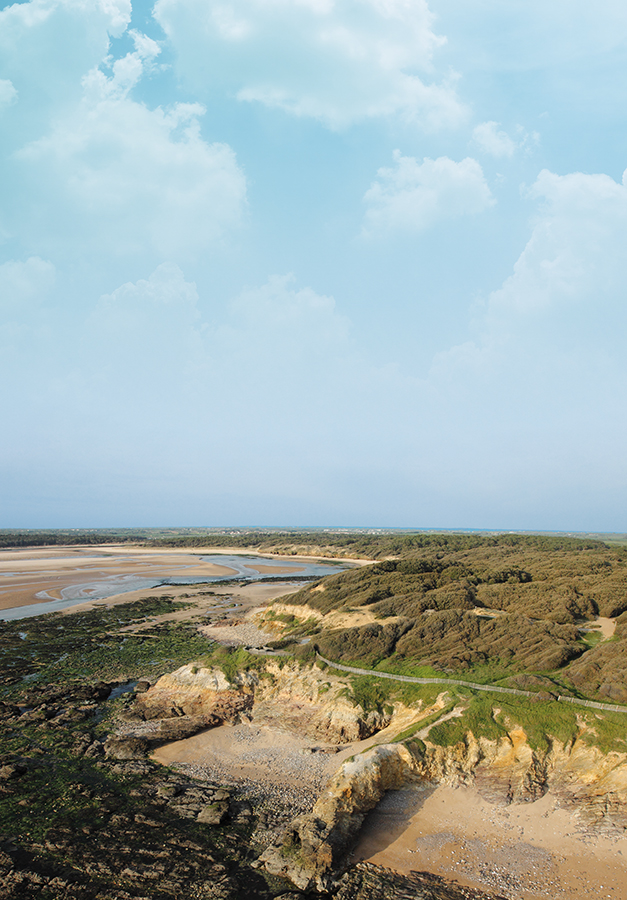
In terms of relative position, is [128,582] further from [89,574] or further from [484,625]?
[484,625]

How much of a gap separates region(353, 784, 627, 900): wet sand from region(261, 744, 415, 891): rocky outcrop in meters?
0.43

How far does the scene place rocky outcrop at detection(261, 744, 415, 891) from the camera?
11602 millimetres

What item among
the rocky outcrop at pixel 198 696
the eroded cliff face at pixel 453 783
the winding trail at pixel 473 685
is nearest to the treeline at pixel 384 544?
the winding trail at pixel 473 685

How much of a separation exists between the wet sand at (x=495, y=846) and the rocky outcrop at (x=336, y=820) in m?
0.43

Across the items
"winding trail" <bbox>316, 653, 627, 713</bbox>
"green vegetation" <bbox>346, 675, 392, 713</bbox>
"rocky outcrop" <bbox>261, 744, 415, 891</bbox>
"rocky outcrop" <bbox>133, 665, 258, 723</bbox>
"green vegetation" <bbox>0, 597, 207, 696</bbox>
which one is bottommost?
"green vegetation" <bbox>0, 597, 207, 696</bbox>

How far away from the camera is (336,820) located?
12922mm

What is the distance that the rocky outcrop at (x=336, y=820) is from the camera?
38.1 ft

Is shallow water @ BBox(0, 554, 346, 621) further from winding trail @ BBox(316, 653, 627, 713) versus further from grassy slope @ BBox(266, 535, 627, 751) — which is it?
winding trail @ BBox(316, 653, 627, 713)

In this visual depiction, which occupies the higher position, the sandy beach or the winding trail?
the winding trail

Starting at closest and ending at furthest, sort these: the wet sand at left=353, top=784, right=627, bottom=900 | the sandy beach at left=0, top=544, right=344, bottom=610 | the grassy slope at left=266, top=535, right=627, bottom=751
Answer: the wet sand at left=353, top=784, right=627, bottom=900 → the grassy slope at left=266, top=535, right=627, bottom=751 → the sandy beach at left=0, top=544, right=344, bottom=610

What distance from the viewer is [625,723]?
1494 cm

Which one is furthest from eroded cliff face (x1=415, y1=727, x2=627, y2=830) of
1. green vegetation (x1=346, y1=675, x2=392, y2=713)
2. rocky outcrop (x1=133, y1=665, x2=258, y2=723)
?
rocky outcrop (x1=133, y1=665, x2=258, y2=723)

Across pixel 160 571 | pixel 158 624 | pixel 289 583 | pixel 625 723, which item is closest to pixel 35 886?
pixel 625 723

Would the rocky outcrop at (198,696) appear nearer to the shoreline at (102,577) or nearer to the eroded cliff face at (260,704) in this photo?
the eroded cliff face at (260,704)
